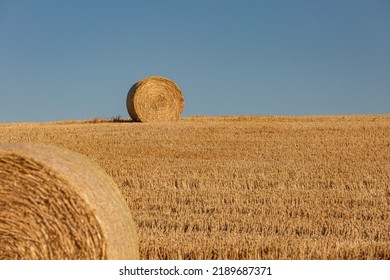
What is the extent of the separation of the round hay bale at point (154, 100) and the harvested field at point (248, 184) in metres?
1.42

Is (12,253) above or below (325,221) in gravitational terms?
below

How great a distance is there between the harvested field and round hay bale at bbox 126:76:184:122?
1.42 meters

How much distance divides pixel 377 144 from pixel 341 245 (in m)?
9.46

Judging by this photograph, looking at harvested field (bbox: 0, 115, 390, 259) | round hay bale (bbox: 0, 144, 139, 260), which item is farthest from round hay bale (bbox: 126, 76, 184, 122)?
round hay bale (bbox: 0, 144, 139, 260)

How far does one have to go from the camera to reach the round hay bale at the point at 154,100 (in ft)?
65.5

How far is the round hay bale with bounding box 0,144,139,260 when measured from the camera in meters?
5.19

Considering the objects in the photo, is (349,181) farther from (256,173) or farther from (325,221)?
(325,221)

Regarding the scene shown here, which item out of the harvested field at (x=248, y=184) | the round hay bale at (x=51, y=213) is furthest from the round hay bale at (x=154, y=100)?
the round hay bale at (x=51, y=213)

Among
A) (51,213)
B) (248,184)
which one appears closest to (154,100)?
(248,184)

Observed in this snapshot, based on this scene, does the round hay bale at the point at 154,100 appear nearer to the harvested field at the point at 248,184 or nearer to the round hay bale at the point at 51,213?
the harvested field at the point at 248,184

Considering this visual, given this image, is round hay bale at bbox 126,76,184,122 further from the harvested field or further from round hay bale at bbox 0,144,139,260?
round hay bale at bbox 0,144,139,260

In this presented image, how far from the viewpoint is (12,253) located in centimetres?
528
